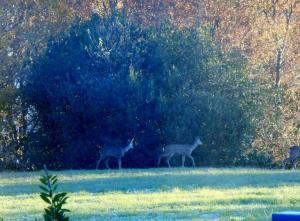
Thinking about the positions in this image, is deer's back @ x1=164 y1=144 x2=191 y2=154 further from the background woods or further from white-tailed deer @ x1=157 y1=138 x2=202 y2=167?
the background woods

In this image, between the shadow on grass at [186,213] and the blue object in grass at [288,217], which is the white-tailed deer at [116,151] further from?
the blue object in grass at [288,217]

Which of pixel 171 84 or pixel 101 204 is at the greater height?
pixel 171 84

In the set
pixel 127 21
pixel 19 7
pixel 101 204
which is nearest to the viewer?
pixel 101 204

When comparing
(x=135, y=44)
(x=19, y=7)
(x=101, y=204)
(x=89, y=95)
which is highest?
(x=19, y=7)

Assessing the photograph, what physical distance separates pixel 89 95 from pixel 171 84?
3.48 m

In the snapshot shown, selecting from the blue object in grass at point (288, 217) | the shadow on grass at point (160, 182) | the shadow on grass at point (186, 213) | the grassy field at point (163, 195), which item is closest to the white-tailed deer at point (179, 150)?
the grassy field at point (163, 195)

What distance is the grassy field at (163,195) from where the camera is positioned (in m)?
14.0

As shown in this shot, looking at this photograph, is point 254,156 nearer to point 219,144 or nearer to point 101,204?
point 219,144

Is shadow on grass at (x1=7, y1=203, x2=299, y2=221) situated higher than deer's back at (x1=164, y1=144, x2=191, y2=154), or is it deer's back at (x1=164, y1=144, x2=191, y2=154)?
deer's back at (x1=164, y1=144, x2=191, y2=154)

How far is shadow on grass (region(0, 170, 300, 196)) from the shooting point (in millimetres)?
19680

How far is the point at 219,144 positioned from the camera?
32688 millimetres

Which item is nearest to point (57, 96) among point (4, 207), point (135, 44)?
point (135, 44)

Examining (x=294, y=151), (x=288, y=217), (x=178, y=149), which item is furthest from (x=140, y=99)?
(x=288, y=217)

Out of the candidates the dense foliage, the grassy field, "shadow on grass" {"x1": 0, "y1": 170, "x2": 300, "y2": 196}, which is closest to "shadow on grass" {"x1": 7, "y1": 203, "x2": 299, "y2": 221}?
the grassy field
